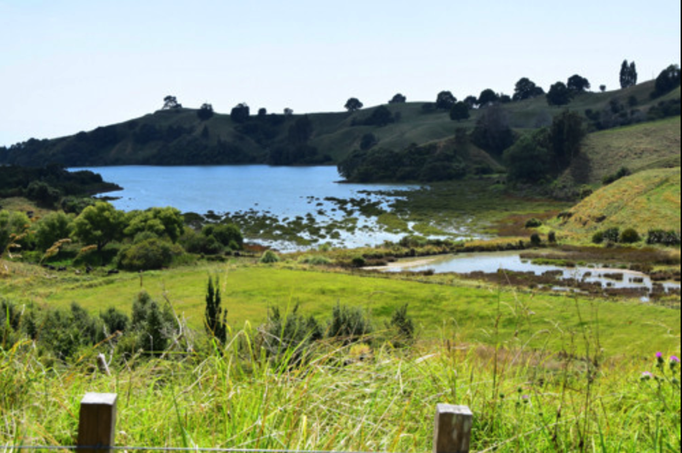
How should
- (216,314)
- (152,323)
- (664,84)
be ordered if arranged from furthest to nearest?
(664,84)
(152,323)
(216,314)

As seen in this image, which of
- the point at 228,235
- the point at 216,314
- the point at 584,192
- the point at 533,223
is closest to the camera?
the point at 216,314

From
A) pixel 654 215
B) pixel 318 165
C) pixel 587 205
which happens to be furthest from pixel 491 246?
pixel 318 165

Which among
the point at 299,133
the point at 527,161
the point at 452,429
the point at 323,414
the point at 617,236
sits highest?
the point at 299,133

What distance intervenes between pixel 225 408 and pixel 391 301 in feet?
78.5

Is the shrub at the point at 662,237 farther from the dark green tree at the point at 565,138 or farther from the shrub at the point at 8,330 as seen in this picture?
the dark green tree at the point at 565,138

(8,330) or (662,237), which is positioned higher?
(8,330)

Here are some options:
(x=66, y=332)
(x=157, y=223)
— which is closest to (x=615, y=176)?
(x=157, y=223)

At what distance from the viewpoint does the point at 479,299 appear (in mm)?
27094

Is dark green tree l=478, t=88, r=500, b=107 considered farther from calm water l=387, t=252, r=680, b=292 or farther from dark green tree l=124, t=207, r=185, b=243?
dark green tree l=124, t=207, r=185, b=243

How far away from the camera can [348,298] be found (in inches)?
1051

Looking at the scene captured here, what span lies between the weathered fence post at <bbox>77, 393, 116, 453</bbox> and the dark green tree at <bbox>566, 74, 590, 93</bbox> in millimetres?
176329

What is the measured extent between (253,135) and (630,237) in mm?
159473

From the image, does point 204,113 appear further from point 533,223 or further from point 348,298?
point 348,298

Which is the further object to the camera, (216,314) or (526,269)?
(526,269)
